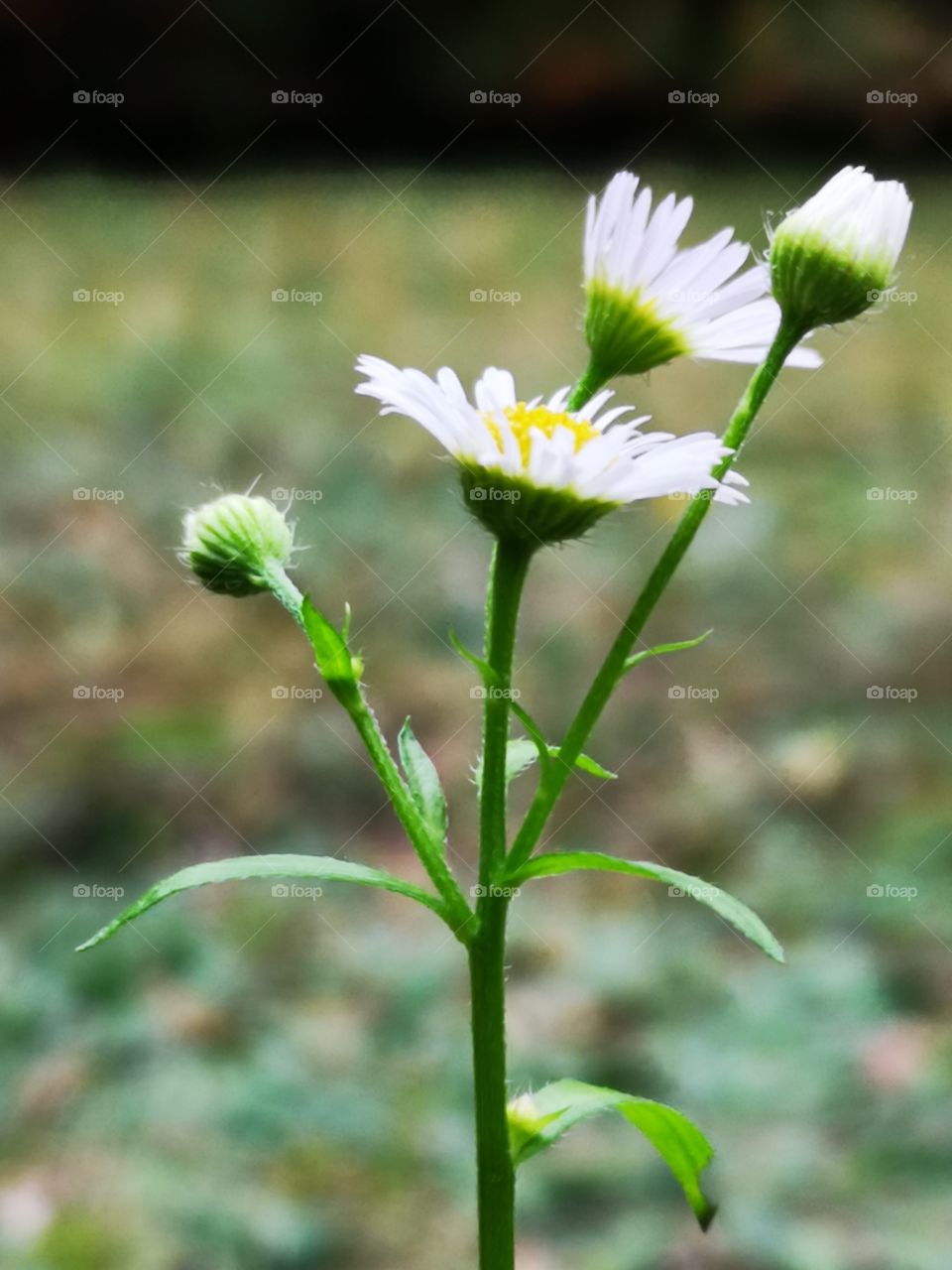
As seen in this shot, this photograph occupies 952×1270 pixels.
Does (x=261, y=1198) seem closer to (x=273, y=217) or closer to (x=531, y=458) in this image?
(x=531, y=458)

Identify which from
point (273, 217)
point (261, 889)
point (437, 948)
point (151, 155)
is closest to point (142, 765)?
point (261, 889)
